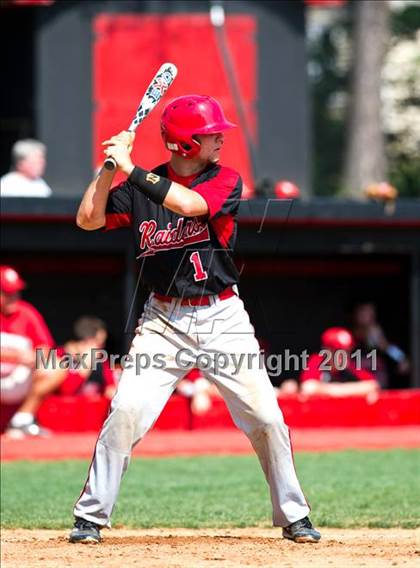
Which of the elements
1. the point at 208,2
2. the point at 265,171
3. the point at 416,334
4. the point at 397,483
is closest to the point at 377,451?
the point at 397,483

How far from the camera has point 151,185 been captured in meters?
6.20

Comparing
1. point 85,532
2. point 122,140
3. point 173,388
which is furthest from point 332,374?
point 122,140

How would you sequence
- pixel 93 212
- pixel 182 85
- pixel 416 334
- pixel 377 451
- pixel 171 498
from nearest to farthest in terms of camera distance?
pixel 93 212
pixel 171 498
pixel 377 451
pixel 416 334
pixel 182 85

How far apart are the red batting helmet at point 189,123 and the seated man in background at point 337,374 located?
20.4ft

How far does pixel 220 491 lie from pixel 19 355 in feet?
10.8

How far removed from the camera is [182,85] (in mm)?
15312

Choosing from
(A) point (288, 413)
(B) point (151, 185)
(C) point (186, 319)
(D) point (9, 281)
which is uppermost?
(D) point (9, 281)

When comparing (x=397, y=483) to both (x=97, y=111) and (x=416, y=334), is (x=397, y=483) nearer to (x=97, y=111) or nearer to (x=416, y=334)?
(x=416, y=334)

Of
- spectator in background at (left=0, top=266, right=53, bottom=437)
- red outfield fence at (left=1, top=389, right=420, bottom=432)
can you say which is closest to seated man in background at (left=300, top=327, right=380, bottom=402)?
red outfield fence at (left=1, top=389, right=420, bottom=432)

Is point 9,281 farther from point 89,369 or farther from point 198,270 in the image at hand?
point 198,270

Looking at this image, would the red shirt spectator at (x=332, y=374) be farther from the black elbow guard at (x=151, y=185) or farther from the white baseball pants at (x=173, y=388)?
the black elbow guard at (x=151, y=185)

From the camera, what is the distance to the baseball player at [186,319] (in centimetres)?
645

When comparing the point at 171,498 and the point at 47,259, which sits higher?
the point at 47,259

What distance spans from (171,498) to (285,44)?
767 cm
